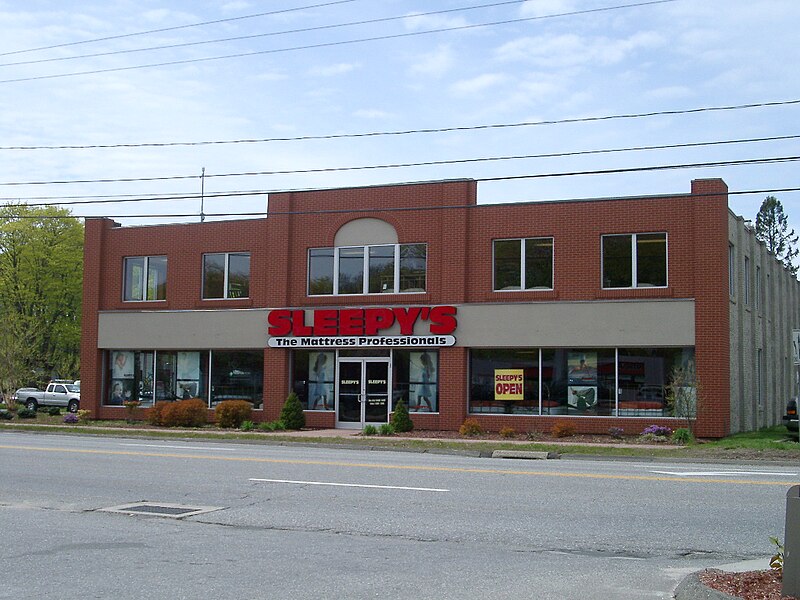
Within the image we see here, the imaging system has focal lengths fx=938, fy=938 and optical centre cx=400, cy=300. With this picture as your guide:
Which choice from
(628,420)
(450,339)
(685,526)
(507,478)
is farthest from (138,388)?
(685,526)

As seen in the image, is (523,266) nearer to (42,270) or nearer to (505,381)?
(505,381)

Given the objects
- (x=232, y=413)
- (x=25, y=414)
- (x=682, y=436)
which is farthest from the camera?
(x=25, y=414)

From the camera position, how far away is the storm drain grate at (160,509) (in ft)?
39.3

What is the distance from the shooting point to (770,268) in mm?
34094

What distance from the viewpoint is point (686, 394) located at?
25016 millimetres

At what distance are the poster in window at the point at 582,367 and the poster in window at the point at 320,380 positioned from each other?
7701 mm

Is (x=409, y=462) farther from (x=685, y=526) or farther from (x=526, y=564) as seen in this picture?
(x=526, y=564)

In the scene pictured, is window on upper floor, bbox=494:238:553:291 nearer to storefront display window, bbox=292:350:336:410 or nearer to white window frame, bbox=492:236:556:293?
white window frame, bbox=492:236:556:293

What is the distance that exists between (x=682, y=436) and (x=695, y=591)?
17452mm

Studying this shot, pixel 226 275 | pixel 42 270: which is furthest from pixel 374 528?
pixel 42 270

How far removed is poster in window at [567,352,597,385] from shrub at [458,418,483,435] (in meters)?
2.95

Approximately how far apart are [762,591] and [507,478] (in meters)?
8.52

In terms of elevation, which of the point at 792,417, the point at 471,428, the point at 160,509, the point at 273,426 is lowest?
the point at 160,509

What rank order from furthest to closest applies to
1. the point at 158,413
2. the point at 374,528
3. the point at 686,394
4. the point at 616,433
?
the point at 158,413 < the point at 616,433 < the point at 686,394 < the point at 374,528
